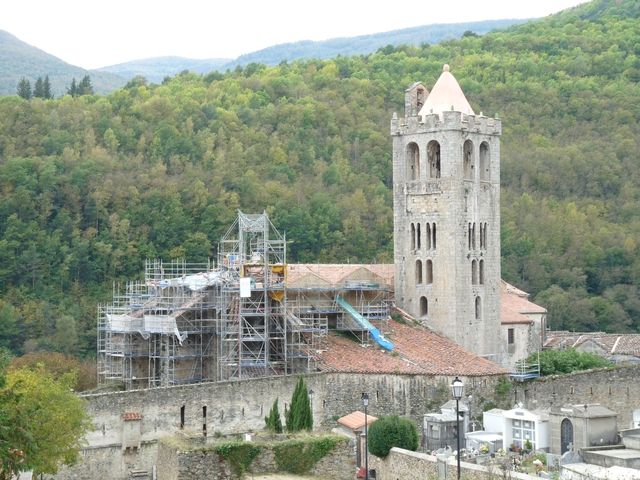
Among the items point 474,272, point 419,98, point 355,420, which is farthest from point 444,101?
point 355,420

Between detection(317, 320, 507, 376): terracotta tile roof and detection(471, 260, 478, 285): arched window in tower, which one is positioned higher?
detection(471, 260, 478, 285): arched window in tower

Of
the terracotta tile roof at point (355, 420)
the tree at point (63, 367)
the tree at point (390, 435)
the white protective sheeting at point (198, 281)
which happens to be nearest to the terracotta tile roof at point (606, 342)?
the white protective sheeting at point (198, 281)

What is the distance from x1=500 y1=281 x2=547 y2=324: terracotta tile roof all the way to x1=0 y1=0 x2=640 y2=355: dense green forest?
1768cm

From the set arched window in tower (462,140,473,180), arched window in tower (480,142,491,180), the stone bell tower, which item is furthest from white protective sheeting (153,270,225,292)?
arched window in tower (480,142,491,180)

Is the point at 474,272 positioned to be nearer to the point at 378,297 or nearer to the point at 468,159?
the point at 378,297

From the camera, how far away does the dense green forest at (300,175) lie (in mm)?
83500

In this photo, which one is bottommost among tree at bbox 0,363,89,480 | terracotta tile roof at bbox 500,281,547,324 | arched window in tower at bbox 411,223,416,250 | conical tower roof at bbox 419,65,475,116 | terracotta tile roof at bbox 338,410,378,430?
terracotta tile roof at bbox 338,410,378,430

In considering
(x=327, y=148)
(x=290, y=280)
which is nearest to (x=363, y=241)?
(x=327, y=148)

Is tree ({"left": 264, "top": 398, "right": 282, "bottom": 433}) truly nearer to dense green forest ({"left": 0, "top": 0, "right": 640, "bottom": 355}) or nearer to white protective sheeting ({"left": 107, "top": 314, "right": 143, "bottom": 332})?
white protective sheeting ({"left": 107, "top": 314, "right": 143, "bottom": 332})

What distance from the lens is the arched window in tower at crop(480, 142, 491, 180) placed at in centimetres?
5747

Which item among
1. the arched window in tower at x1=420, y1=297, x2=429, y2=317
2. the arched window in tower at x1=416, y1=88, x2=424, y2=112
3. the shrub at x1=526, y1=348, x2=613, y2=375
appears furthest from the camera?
the arched window in tower at x1=416, y1=88, x2=424, y2=112

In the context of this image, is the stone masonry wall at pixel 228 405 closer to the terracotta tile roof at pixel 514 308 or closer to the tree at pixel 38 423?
the tree at pixel 38 423

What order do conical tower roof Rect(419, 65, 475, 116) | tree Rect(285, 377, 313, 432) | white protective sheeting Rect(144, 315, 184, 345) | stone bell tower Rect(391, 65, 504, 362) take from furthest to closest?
1. conical tower roof Rect(419, 65, 475, 116)
2. stone bell tower Rect(391, 65, 504, 362)
3. white protective sheeting Rect(144, 315, 184, 345)
4. tree Rect(285, 377, 313, 432)

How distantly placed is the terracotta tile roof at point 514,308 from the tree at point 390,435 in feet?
62.9
